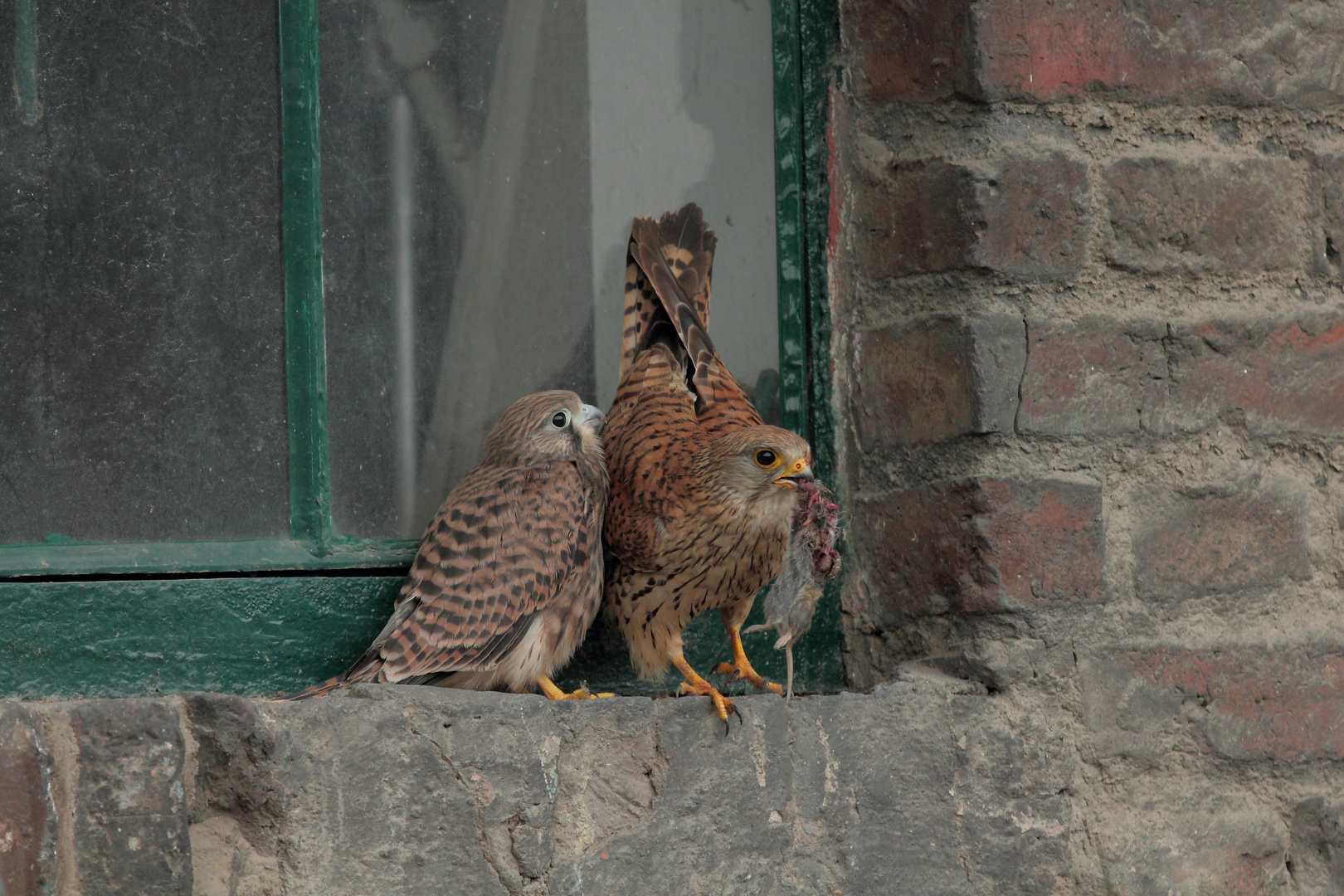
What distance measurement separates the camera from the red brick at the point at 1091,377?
86.1 inches

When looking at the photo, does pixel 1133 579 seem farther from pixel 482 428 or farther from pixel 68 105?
pixel 68 105

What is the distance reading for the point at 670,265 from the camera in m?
2.32

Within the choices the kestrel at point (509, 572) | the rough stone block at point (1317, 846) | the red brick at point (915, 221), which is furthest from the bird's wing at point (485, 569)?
the rough stone block at point (1317, 846)

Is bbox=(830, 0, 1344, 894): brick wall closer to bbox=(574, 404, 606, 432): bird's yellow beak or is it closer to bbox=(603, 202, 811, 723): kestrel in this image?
bbox=(603, 202, 811, 723): kestrel

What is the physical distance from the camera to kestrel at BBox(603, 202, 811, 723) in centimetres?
216

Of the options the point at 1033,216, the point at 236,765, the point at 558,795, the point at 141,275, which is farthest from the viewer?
the point at 1033,216

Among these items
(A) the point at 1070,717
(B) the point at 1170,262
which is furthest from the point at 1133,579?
(B) the point at 1170,262

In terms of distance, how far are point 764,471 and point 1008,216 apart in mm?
570

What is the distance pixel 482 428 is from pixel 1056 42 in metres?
1.13

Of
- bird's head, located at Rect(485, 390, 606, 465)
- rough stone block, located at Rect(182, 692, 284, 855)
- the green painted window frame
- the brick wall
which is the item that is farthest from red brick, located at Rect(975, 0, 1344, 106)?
rough stone block, located at Rect(182, 692, 284, 855)

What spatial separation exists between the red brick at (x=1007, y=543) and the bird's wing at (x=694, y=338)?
369 millimetres

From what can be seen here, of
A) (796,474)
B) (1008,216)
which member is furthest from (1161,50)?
(796,474)

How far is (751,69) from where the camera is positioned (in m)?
2.49

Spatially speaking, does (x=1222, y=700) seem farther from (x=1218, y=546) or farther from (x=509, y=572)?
(x=509, y=572)
